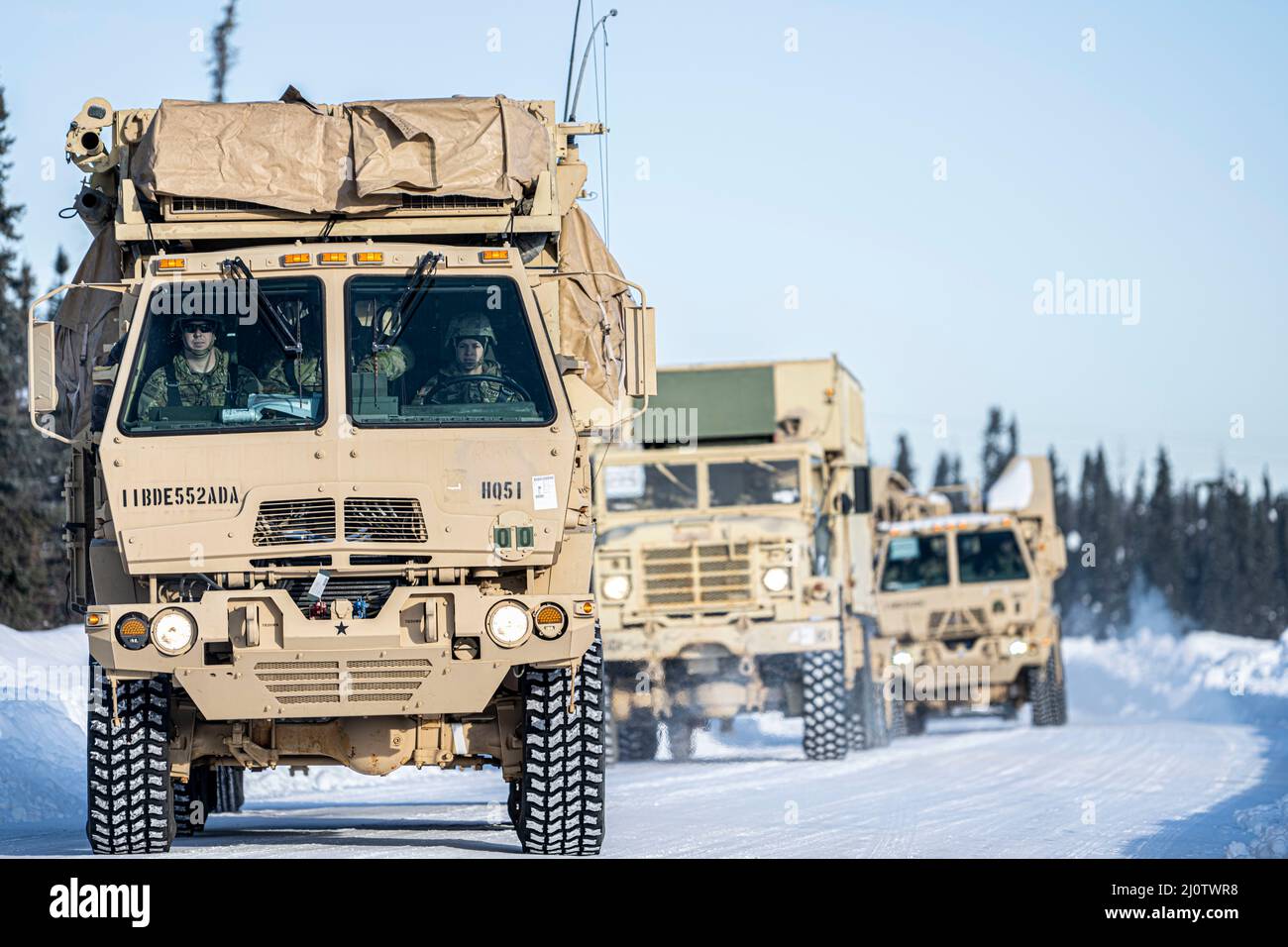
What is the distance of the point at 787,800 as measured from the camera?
16.6 m

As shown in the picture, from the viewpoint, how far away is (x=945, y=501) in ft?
114

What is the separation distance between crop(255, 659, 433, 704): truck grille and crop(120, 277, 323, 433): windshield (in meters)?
1.24

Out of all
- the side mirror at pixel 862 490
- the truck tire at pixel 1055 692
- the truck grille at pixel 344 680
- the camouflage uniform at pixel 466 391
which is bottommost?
the truck tire at pixel 1055 692

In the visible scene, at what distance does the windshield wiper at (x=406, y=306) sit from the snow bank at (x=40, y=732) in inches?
236

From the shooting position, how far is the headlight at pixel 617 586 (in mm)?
22828

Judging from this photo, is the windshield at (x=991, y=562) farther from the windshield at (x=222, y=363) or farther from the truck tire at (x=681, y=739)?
the windshield at (x=222, y=363)

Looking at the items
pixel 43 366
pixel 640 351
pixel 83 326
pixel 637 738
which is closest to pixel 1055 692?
pixel 637 738

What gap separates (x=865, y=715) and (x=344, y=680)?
15.8 m

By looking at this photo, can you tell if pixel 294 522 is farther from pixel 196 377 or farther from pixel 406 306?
pixel 406 306

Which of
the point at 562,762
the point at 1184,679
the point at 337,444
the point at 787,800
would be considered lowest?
the point at 1184,679

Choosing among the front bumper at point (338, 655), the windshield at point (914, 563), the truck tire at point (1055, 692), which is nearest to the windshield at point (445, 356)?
the front bumper at point (338, 655)
